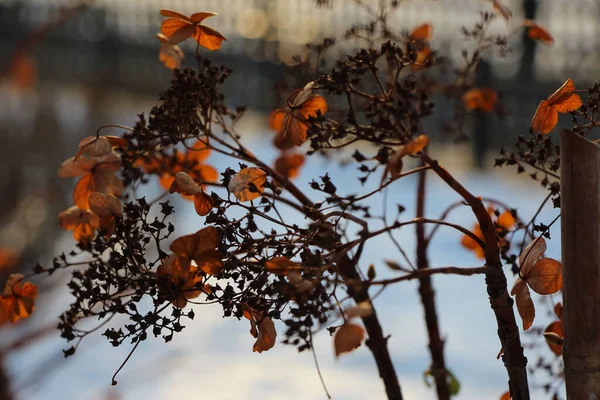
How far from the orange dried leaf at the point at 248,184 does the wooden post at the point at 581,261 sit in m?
0.19

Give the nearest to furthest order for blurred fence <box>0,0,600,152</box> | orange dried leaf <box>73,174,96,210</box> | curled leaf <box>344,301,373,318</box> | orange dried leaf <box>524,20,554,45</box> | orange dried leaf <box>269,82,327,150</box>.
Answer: curled leaf <box>344,301,373,318</box>, orange dried leaf <box>269,82,327,150</box>, orange dried leaf <box>73,174,96,210</box>, orange dried leaf <box>524,20,554,45</box>, blurred fence <box>0,0,600,152</box>

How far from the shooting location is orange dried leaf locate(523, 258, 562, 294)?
49 centimetres

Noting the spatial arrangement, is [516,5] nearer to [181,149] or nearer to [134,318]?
[181,149]

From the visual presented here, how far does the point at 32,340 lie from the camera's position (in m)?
1.29

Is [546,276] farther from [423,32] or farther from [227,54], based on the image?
[227,54]

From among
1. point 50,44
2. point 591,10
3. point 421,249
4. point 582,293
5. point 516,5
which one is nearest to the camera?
point 582,293

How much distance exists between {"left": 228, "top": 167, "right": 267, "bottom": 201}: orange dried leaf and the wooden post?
7.5 inches

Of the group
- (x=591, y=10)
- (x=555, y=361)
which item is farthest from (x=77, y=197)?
(x=591, y=10)

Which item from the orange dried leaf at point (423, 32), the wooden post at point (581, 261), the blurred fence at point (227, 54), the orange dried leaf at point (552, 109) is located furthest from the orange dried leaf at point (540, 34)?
the blurred fence at point (227, 54)

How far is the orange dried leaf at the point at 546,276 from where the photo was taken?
1.62ft

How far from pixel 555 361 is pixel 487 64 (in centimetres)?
312

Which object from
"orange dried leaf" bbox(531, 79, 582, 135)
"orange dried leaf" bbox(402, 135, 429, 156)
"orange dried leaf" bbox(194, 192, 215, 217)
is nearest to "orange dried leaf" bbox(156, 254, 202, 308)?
"orange dried leaf" bbox(194, 192, 215, 217)

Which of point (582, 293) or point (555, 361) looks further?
point (555, 361)

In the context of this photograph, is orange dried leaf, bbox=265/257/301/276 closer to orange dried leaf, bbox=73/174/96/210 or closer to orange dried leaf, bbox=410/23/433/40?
orange dried leaf, bbox=73/174/96/210
